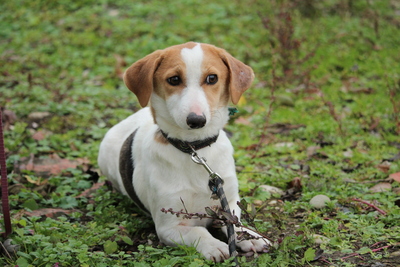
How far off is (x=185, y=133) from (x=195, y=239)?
769mm

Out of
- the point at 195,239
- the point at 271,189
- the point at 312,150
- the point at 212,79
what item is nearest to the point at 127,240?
the point at 195,239

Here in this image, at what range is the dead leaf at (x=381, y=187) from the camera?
14.1ft

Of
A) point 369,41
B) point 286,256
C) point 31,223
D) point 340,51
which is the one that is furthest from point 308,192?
point 369,41

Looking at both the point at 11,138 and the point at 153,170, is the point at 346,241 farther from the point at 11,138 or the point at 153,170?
the point at 11,138

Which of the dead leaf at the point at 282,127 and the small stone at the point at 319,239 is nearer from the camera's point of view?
the small stone at the point at 319,239

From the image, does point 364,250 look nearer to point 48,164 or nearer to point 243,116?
point 48,164

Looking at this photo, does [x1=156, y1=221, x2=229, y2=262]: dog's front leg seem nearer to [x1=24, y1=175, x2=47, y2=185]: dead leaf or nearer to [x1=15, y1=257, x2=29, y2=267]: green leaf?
[x1=15, y1=257, x2=29, y2=267]: green leaf

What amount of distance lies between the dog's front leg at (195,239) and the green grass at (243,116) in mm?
74

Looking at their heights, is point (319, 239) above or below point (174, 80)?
below

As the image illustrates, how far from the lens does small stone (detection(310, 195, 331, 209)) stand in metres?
4.06

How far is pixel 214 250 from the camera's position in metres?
3.23

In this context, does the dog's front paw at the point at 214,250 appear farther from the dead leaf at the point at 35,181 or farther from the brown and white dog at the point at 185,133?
the dead leaf at the point at 35,181

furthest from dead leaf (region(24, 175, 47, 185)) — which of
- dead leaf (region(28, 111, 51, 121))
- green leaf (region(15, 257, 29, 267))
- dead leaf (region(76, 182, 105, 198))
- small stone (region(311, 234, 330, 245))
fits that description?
small stone (region(311, 234, 330, 245))

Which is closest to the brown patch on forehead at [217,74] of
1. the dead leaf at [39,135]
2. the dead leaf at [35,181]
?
the dead leaf at [35,181]
